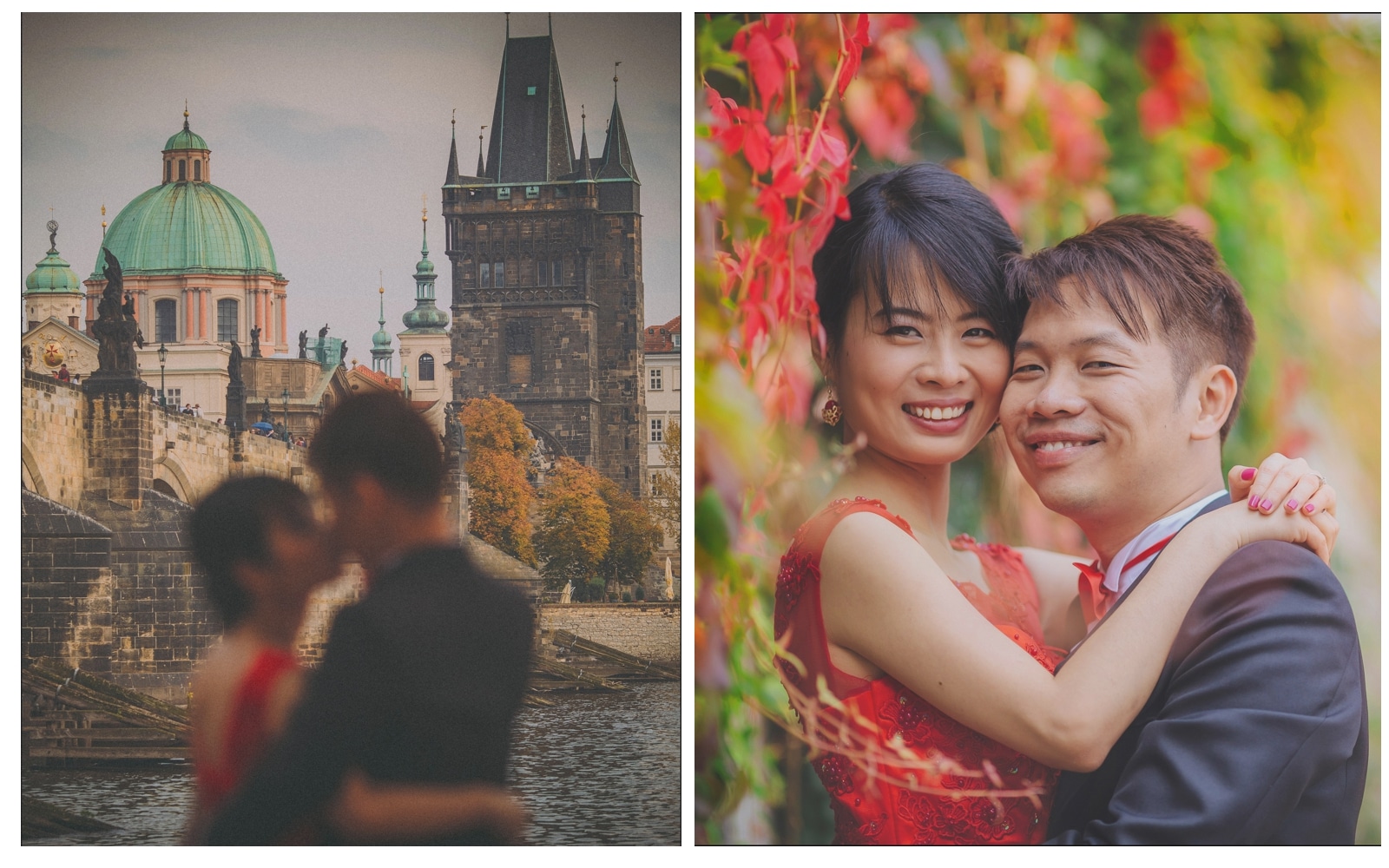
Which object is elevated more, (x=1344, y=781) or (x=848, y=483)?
(x=848, y=483)

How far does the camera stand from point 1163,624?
10.1ft

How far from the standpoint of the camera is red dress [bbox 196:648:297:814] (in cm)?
344

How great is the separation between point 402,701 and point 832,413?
1.46 meters

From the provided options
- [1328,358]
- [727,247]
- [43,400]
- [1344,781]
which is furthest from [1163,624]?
[43,400]

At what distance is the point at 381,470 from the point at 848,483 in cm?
135

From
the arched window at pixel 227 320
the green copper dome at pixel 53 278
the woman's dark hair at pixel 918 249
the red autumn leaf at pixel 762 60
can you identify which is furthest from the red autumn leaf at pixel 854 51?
the green copper dome at pixel 53 278

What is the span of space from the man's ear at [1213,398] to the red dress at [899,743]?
0.64 metres

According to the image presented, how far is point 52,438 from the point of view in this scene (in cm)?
354

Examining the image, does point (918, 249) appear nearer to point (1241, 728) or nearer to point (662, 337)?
point (662, 337)

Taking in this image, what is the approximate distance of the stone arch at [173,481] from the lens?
3.48 meters

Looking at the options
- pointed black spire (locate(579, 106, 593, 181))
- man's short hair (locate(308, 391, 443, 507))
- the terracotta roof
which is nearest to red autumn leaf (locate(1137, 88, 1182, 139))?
the terracotta roof

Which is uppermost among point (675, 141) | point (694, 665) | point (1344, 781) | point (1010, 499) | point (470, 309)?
point (675, 141)

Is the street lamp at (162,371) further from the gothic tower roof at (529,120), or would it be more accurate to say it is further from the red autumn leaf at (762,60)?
the red autumn leaf at (762,60)

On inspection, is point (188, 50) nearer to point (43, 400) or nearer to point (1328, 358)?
point (43, 400)
